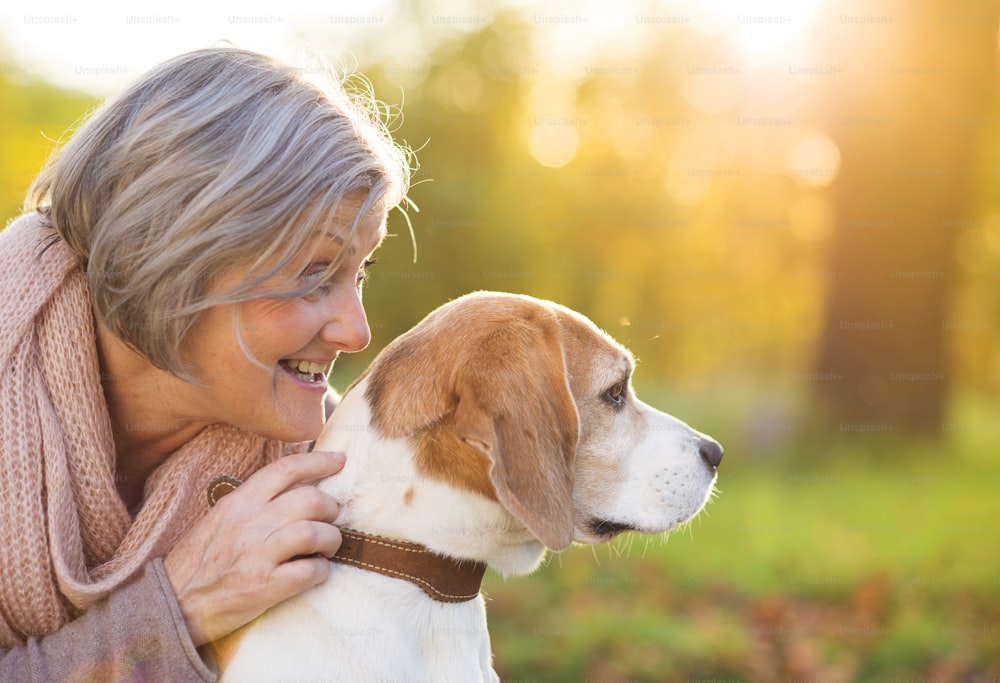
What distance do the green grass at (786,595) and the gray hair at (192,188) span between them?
1.98 m

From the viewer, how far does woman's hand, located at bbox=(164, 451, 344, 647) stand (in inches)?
85.7

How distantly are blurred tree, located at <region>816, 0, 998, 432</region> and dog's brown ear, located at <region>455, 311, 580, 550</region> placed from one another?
712cm

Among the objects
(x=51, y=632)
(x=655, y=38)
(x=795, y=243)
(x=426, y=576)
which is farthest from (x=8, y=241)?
(x=795, y=243)

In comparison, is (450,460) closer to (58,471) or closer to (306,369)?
(306,369)

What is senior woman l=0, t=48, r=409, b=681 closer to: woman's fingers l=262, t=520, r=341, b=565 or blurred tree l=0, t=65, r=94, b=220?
woman's fingers l=262, t=520, r=341, b=565

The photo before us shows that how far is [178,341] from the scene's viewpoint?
2377 mm

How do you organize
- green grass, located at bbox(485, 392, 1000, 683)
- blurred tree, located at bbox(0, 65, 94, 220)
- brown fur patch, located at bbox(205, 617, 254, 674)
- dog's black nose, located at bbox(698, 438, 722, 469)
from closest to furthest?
brown fur patch, located at bbox(205, 617, 254, 674) → dog's black nose, located at bbox(698, 438, 722, 469) → green grass, located at bbox(485, 392, 1000, 683) → blurred tree, located at bbox(0, 65, 94, 220)

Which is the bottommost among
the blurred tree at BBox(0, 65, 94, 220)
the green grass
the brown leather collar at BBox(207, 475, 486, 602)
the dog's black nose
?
the blurred tree at BBox(0, 65, 94, 220)

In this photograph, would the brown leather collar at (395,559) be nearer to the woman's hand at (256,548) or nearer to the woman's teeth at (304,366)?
the woman's hand at (256,548)

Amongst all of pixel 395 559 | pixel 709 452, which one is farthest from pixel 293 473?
pixel 709 452

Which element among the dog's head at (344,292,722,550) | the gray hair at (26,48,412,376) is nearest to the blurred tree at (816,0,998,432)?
the dog's head at (344,292,722,550)

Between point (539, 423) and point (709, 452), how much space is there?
68 cm

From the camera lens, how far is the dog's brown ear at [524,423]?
221 centimetres

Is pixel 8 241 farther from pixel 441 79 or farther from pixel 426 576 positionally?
pixel 441 79
